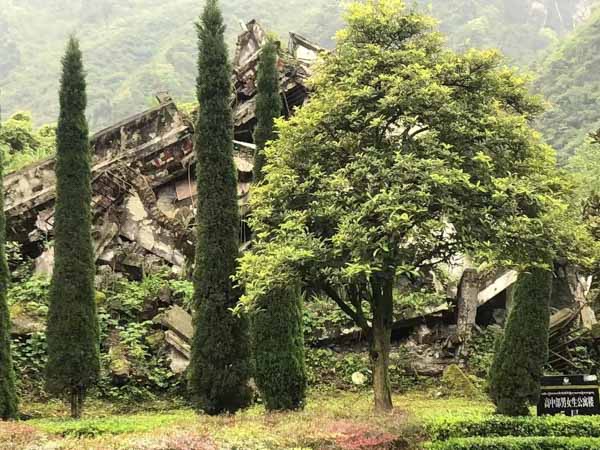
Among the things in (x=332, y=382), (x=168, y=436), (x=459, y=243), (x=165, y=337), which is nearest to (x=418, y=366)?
(x=332, y=382)

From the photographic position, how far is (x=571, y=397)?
1145 cm

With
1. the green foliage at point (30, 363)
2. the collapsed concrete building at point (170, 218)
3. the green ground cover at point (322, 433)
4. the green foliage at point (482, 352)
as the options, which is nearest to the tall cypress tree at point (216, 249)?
the green ground cover at point (322, 433)

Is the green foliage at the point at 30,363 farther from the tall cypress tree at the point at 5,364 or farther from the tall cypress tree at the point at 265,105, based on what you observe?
the tall cypress tree at the point at 265,105

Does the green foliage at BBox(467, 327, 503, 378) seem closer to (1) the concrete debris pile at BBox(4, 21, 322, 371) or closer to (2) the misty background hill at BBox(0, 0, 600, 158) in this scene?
(1) the concrete debris pile at BBox(4, 21, 322, 371)

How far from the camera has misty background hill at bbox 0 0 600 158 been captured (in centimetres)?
4662

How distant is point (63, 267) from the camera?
13078 millimetres

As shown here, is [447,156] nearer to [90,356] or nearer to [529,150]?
[529,150]

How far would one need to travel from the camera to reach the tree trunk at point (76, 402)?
1269cm

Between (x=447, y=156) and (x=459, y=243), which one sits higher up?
(x=447, y=156)

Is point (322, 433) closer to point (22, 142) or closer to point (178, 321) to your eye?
point (178, 321)

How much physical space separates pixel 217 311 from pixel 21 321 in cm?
636

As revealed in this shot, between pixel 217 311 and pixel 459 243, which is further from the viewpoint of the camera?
pixel 217 311

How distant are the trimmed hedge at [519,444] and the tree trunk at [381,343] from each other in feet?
5.68

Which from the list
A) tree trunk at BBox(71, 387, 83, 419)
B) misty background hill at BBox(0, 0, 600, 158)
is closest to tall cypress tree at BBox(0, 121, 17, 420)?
tree trunk at BBox(71, 387, 83, 419)
